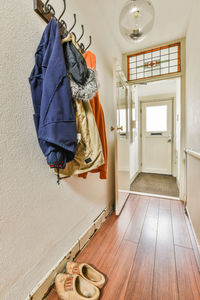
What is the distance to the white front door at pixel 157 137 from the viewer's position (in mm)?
3573

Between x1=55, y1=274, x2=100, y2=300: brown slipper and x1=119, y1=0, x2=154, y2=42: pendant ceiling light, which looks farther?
x1=119, y1=0, x2=154, y2=42: pendant ceiling light

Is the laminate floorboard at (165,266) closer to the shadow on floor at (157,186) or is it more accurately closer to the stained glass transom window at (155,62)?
the shadow on floor at (157,186)

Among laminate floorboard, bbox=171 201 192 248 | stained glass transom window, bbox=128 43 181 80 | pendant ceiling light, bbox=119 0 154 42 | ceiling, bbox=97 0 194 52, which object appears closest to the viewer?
pendant ceiling light, bbox=119 0 154 42

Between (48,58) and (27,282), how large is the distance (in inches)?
45.6

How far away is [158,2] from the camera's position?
1.41 m

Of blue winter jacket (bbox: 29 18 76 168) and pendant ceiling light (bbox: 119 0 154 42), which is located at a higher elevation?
pendant ceiling light (bbox: 119 0 154 42)

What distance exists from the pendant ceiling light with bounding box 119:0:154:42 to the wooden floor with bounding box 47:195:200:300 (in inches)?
74.2

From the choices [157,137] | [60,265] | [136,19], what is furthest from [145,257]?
[157,137]

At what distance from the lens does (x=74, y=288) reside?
2.65 feet

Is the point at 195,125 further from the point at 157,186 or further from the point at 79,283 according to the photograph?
the point at 157,186

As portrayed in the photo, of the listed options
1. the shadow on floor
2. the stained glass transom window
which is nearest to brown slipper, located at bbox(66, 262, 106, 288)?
the shadow on floor

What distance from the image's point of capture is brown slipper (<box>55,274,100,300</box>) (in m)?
0.79

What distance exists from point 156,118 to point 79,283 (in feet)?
11.9

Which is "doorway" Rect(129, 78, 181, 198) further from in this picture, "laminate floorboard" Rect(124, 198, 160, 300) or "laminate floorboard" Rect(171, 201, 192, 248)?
"laminate floorboard" Rect(124, 198, 160, 300)
